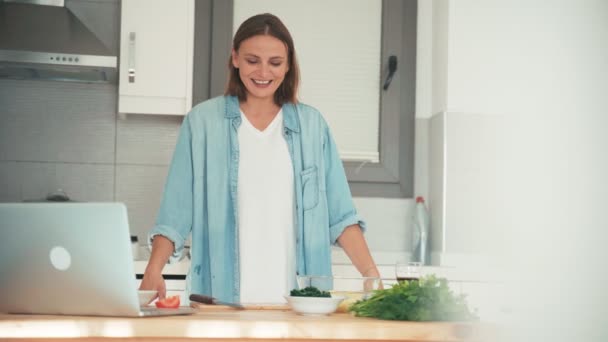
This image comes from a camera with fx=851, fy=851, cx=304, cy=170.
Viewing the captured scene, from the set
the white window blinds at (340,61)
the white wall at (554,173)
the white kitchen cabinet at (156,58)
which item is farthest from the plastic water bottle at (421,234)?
the white wall at (554,173)

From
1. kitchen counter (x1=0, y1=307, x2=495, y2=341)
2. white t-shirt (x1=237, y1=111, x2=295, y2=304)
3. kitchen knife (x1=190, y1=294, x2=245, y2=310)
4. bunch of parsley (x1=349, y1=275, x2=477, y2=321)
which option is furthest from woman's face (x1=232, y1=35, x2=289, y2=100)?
kitchen counter (x1=0, y1=307, x2=495, y2=341)

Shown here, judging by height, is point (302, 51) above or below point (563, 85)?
above

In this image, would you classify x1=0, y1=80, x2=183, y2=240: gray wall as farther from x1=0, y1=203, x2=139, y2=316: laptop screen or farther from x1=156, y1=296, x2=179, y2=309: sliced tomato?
x1=0, y1=203, x2=139, y2=316: laptop screen

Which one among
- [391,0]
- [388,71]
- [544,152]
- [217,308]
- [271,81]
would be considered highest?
[391,0]

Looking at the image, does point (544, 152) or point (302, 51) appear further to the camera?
point (302, 51)

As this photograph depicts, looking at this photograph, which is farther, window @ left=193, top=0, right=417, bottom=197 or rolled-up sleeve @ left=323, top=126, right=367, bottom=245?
window @ left=193, top=0, right=417, bottom=197

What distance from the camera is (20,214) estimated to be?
1.19 meters

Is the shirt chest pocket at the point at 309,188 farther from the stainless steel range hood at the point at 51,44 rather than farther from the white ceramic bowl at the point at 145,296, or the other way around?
the stainless steel range hood at the point at 51,44

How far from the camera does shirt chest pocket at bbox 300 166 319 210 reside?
2217mm

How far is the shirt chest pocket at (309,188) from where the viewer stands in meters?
2.22

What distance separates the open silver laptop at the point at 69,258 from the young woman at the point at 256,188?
951 millimetres

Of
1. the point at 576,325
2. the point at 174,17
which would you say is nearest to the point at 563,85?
the point at 576,325

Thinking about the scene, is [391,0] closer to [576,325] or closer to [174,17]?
[174,17]

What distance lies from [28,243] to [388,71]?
2.62 m
